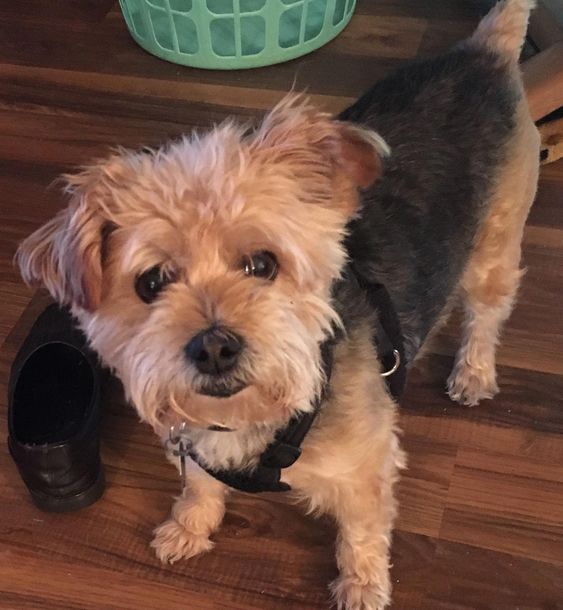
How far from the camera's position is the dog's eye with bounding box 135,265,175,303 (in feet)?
3.42

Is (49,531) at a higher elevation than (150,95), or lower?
lower

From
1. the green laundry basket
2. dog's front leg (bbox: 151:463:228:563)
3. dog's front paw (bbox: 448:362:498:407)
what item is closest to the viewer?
dog's front leg (bbox: 151:463:228:563)

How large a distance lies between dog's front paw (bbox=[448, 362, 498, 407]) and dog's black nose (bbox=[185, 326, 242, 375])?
79 centimetres

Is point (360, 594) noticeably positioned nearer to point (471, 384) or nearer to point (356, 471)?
point (356, 471)

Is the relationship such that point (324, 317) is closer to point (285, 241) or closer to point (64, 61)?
point (285, 241)

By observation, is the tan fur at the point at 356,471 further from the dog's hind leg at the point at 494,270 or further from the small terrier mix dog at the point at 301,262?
the dog's hind leg at the point at 494,270

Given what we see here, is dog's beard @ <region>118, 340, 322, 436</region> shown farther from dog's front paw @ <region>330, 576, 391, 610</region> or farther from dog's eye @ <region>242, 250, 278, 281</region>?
dog's front paw @ <region>330, 576, 391, 610</region>

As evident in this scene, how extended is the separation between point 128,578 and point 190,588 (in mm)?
115

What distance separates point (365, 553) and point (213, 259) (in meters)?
0.63

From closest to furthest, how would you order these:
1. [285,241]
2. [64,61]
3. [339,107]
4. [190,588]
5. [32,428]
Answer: [285,241], [190,588], [32,428], [339,107], [64,61]

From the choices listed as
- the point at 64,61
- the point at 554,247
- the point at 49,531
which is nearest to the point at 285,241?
the point at 49,531

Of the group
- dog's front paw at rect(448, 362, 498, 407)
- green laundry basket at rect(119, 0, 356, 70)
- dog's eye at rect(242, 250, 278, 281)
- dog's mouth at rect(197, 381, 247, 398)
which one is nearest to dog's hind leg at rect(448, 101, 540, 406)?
dog's front paw at rect(448, 362, 498, 407)

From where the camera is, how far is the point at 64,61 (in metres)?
2.55

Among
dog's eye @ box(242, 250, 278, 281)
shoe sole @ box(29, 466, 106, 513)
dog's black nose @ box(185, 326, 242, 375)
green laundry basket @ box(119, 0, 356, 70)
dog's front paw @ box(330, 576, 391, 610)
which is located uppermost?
dog's eye @ box(242, 250, 278, 281)
